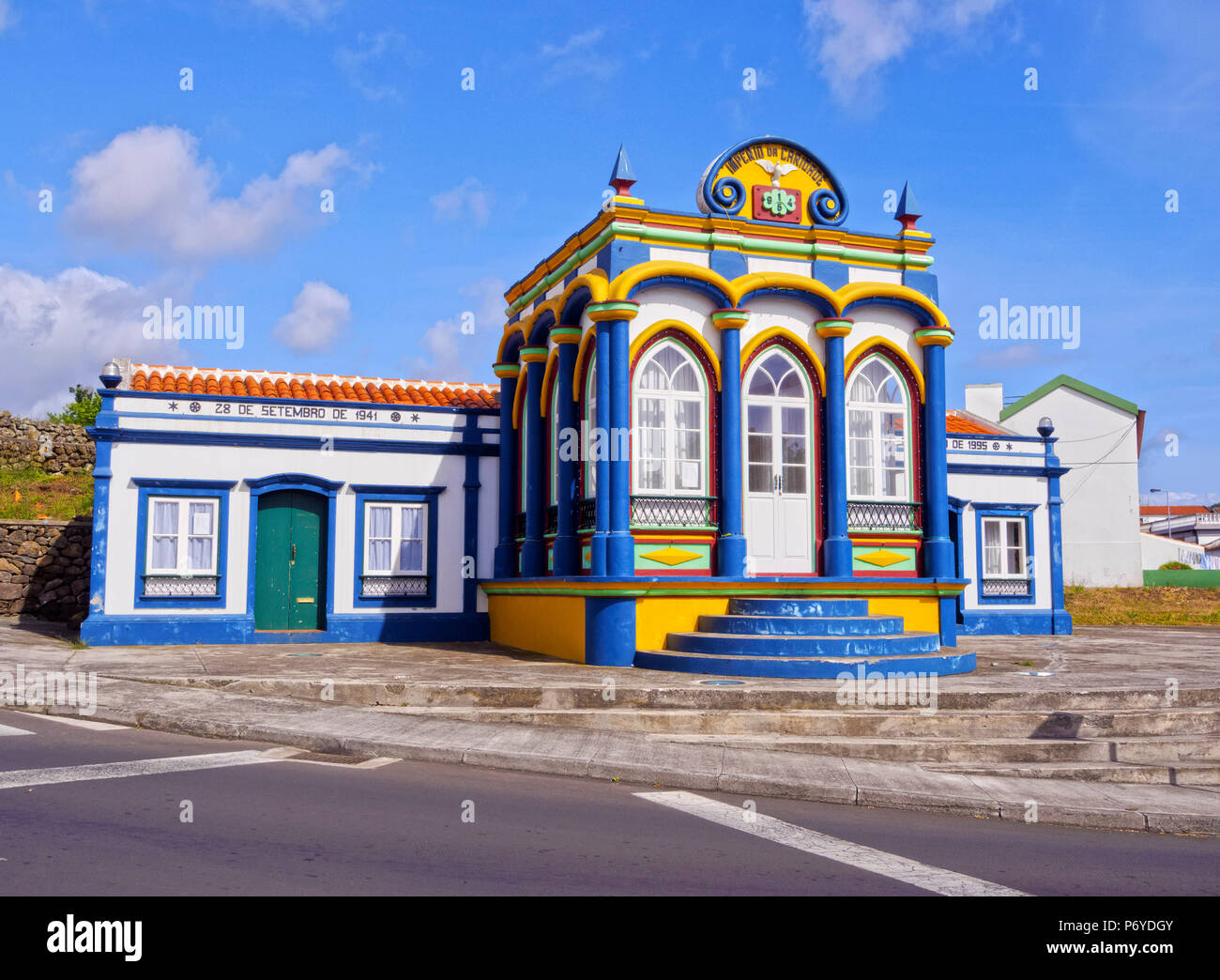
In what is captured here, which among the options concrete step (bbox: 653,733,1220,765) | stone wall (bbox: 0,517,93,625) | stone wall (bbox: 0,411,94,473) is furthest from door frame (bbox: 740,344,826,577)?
stone wall (bbox: 0,411,94,473)

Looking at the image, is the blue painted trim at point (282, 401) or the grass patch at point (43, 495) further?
the grass patch at point (43, 495)

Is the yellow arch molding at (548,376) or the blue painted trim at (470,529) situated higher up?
the yellow arch molding at (548,376)

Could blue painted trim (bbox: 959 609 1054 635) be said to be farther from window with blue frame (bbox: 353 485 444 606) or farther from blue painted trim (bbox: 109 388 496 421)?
window with blue frame (bbox: 353 485 444 606)

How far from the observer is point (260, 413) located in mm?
16031

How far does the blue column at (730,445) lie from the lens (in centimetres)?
1345

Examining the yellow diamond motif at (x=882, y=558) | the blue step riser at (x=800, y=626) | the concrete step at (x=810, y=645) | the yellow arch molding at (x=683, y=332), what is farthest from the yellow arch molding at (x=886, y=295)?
the concrete step at (x=810, y=645)

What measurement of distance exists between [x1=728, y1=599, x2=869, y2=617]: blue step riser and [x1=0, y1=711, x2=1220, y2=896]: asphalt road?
530 centimetres

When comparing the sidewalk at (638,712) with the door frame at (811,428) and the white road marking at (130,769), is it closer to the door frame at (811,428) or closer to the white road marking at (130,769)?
the white road marking at (130,769)

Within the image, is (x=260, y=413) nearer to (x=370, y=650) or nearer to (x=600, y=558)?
(x=370, y=650)

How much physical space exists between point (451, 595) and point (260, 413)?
13.6ft

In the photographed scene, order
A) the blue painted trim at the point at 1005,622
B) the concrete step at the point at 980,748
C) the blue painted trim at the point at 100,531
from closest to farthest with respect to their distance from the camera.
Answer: the concrete step at the point at 980,748 → the blue painted trim at the point at 100,531 → the blue painted trim at the point at 1005,622

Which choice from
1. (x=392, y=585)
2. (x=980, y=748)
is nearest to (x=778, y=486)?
(x=980, y=748)

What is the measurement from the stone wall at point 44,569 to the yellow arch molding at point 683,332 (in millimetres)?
11984
